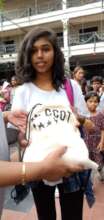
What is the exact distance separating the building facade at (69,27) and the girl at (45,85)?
16.5 meters

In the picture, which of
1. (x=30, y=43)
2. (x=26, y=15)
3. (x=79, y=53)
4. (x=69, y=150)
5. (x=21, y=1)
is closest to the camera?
(x=69, y=150)

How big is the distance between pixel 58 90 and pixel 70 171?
0.94m

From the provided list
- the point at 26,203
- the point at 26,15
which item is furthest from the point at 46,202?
the point at 26,15

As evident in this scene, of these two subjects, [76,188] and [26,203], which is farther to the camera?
[26,203]

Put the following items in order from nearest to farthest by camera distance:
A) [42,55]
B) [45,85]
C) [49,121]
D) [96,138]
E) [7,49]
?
[49,121] → [42,55] → [45,85] → [96,138] → [7,49]

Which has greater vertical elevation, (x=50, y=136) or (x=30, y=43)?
(x=30, y=43)

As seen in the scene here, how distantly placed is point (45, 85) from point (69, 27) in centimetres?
2012

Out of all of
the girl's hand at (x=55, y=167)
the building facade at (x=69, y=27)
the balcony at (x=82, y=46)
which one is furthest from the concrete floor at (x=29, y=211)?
the building facade at (x=69, y=27)

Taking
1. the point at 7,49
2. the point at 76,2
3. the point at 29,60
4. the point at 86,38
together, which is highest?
the point at 76,2

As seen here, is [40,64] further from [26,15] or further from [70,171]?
[26,15]

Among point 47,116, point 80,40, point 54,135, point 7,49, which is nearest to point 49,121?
point 47,116

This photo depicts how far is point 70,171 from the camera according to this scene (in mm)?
1053

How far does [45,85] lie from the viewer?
1995 mm

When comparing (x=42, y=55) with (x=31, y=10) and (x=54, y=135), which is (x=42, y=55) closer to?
(x=54, y=135)
